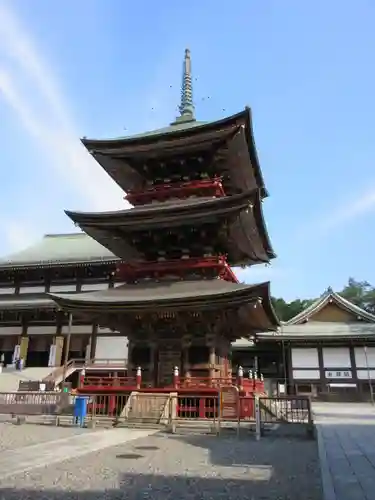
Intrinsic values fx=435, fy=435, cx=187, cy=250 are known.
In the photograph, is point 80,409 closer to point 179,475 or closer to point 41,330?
point 179,475

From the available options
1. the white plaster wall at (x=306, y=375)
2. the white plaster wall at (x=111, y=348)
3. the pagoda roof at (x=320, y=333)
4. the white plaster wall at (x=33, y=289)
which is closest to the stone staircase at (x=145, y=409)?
the pagoda roof at (x=320, y=333)

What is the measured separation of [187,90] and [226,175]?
1038cm

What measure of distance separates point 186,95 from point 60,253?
19723 mm

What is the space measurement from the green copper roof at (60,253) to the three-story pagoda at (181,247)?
13305mm

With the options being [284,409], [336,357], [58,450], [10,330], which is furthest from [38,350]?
[58,450]

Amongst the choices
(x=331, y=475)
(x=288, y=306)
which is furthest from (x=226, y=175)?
(x=288, y=306)

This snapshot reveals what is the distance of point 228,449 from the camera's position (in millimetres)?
11703

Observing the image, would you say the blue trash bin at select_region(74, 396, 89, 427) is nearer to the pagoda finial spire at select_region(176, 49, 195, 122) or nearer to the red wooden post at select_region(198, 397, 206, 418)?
the red wooden post at select_region(198, 397, 206, 418)

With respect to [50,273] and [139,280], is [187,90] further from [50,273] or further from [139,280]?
[50,273]

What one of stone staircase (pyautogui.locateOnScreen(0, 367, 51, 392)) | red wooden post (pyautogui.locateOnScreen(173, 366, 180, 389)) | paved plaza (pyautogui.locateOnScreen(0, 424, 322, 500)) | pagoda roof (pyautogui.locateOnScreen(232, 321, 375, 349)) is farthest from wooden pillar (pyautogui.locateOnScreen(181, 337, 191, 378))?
stone staircase (pyautogui.locateOnScreen(0, 367, 51, 392))

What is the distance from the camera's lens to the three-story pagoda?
19938mm

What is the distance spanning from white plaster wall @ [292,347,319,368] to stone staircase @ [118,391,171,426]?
64.7 feet

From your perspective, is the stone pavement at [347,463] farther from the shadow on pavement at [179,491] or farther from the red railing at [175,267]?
the red railing at [175,267]

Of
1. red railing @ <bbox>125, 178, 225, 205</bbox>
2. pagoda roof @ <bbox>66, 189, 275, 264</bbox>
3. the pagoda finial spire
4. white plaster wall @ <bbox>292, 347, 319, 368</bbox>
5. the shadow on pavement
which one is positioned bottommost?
the shadow on pavement
